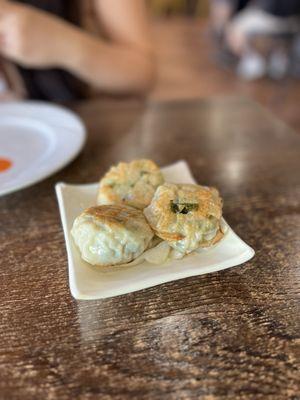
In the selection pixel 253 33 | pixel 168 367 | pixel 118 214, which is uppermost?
pixel 253 33

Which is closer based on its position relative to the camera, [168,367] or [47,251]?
[168,367]

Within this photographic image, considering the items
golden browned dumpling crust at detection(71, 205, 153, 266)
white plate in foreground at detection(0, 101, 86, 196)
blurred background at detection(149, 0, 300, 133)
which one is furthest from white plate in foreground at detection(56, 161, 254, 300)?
blurred background at detection(149, 0, 300, 133)

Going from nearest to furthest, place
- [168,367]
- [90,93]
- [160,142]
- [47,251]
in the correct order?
[168,367] < [47,251] < [160,142] < [90,93]

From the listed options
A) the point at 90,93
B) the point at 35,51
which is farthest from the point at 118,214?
the point at 90,93

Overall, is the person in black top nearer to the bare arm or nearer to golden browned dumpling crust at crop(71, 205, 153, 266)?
the bare arm

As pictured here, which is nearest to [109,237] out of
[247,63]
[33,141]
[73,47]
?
[33,141]

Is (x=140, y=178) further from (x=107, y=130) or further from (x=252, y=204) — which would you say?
(x=107, y=130)
